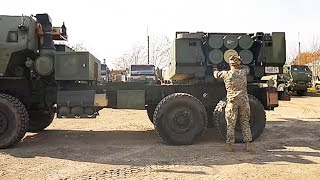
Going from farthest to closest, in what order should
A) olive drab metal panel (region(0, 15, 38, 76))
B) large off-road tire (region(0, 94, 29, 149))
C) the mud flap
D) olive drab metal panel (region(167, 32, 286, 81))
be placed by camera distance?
the mud flap < olive drab metal panel (region(167, 32, 286, 81)) < olive drab metal panel (region(0, 15, 38, 76)) < large off-road tire (region(0, 94, 29, 149))

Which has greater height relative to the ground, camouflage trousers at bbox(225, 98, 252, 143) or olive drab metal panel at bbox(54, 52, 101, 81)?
olive drab metal panel at bbox(54, 52, 101, 81)

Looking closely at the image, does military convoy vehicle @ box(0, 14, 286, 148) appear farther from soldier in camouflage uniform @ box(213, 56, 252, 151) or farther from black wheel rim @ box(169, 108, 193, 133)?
soldier in camouflage uniform @ box(213, 56, 252, 151)

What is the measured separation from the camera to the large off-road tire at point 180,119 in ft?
24.2

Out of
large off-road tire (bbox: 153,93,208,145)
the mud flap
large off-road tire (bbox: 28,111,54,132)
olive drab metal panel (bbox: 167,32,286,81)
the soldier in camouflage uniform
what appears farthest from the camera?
large off-road tire (bbox: 28,111,54,132)

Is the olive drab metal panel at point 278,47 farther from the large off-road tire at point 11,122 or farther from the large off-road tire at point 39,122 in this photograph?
the large off-road tire at point 39,122

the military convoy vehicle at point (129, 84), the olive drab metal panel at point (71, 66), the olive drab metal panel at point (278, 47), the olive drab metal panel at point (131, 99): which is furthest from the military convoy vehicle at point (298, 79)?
the olive drab metal panel at point (71, 66)

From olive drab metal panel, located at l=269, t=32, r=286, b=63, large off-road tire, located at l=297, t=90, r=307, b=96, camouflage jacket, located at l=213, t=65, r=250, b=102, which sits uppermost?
olive drab metal panel, located at l=269, t=32, r=286, b=63

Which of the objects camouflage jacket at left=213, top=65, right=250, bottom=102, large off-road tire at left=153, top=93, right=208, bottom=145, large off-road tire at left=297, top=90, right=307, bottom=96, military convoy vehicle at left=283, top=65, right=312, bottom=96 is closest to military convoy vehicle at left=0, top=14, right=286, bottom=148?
large off-road tire at left=153, top=93, right=208, bottom=145

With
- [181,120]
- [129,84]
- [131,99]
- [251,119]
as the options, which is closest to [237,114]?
[251,119]

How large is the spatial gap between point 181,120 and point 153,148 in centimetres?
83

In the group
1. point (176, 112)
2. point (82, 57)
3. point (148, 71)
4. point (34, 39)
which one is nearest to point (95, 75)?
point (82, 57)

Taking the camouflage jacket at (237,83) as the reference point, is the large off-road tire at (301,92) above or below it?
below

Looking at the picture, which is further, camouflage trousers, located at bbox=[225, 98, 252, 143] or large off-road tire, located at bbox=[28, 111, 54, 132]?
large off-road tire, located at bbox=[28, 111, 54, 132]

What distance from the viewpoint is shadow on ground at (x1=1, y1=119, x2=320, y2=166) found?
6.10 meters
